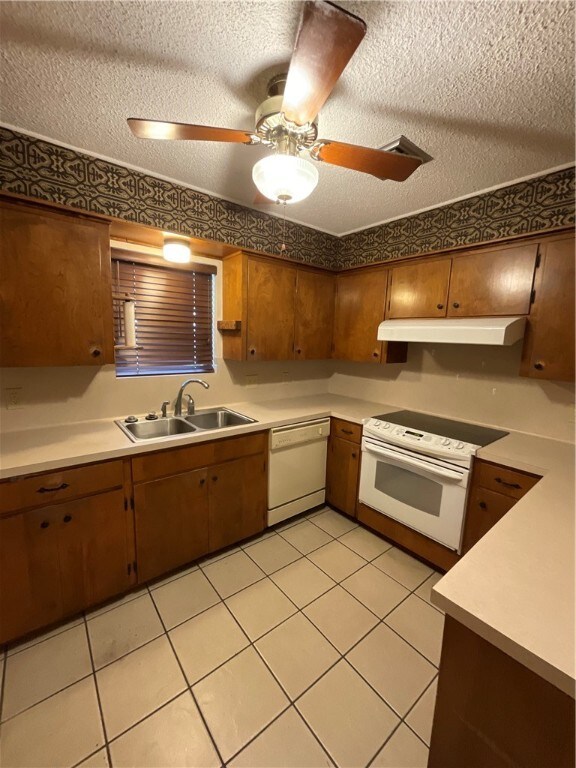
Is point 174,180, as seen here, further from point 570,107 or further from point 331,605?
point 331,605

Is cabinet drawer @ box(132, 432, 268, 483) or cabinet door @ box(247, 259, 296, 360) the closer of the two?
cabinet drawer @ box(132, 432, 268, 483)

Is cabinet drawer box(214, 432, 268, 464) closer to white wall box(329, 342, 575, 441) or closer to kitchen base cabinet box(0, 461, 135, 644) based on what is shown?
kitchen base cabinet box(0, 461, 135, 644)

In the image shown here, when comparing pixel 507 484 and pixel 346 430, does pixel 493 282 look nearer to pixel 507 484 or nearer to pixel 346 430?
pixel 507 484

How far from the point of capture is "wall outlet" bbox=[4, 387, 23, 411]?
1.82 meters

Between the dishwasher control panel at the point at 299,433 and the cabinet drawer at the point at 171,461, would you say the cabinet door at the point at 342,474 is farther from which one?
the cabinet drawer at the point at 171,461

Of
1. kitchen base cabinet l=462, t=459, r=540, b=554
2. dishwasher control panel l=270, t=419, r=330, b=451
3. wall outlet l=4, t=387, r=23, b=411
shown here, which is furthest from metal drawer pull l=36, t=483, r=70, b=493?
kitchen base cabinet l=462, t=459, r=540, b=554

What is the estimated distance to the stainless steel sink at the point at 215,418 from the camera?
2.42m

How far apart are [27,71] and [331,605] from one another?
2.88 metres

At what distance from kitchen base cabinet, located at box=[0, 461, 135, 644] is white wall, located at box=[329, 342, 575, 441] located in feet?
7.55

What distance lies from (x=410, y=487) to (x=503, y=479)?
1.87 ft

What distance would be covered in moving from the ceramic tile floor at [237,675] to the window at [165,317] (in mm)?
1467

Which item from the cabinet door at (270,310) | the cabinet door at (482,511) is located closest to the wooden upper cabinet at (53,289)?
the cabinet door at (270,310)

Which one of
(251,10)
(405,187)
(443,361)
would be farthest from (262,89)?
(443,361)

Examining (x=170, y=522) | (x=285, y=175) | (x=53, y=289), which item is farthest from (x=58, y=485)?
(x=285, y=175)
